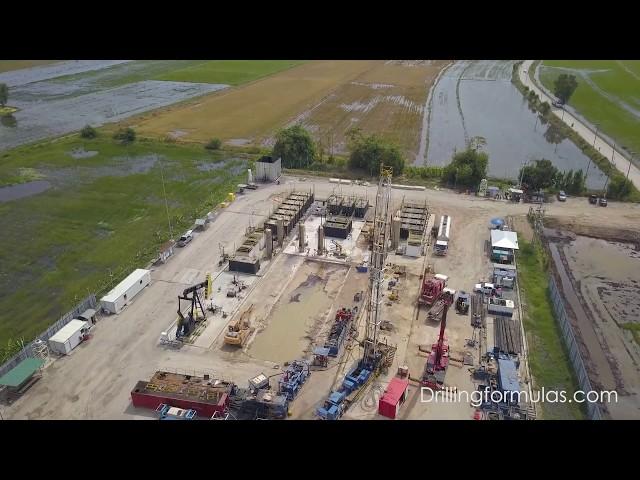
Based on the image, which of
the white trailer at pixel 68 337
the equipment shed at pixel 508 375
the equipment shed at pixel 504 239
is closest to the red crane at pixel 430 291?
the equipment shed at pixel 508 375

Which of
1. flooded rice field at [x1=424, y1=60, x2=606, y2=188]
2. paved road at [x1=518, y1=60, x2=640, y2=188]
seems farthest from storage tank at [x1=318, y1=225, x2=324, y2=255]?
paved road at [x1=518, y1=60, x2=640, y2=188]

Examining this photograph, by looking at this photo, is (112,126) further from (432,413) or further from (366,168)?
(432,413)

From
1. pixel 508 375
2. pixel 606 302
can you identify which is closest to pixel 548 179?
pixel 606 302

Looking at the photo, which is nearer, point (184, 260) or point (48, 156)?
point (184, 260)

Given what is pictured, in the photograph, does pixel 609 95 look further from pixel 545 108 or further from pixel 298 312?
pixel 298 312

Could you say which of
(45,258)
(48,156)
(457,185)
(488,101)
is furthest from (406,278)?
(488,101)

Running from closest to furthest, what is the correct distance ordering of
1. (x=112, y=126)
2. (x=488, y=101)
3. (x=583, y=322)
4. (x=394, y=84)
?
(x=583, y=322) < (x=112, y=126) < (x=488, y=101) < (x=394, y=84)

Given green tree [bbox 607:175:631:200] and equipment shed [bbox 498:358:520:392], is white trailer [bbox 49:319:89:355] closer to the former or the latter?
equipment shed [bbox 498:358:520:392]
